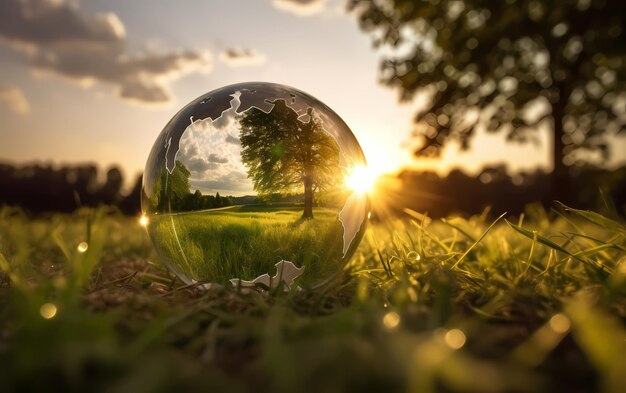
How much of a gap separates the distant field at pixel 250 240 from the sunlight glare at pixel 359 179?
0.21 meters

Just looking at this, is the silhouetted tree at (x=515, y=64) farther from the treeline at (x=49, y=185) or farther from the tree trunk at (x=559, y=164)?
the treeline at (x=49, y=185)

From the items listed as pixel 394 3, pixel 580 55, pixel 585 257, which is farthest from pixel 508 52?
pixel 585 257

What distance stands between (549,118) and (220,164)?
47.8ft

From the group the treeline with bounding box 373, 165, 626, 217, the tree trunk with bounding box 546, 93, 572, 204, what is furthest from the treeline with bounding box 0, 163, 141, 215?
the tree trunk with bounding box 546, 93, 572, 204

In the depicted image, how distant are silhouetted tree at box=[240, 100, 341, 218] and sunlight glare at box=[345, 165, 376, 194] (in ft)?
0.32

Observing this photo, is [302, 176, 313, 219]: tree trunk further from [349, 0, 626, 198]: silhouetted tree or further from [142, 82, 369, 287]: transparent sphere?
[349, 0, 626, 198]: silhouetted tree

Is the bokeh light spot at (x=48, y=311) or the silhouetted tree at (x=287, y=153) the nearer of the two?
the bokeh light spot at (x=48, y=311)

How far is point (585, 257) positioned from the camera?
7.48 feet

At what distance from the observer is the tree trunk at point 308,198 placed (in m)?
2.59

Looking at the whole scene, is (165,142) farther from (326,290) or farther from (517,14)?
(517,14)

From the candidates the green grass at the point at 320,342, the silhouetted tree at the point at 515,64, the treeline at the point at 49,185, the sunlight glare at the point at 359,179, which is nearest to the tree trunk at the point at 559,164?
the silhouetted tree at the point at 515,64

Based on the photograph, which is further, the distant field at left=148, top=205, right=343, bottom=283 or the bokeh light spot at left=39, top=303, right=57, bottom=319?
the distant field at left=148, top=205, right=343, bottom=283

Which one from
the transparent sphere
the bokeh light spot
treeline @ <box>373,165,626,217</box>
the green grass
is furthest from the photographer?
treeline @ <box>373,165,626,217</box>

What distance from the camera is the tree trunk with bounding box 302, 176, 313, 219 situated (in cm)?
259
